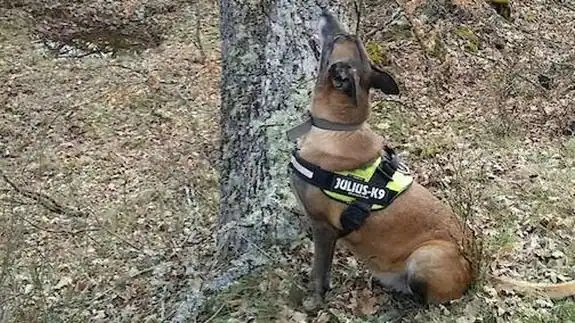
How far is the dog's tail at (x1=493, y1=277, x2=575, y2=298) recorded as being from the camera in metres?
4.86

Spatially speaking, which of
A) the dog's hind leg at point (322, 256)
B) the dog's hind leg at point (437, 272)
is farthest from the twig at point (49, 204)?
the dog's hind leg at point (437, 272)

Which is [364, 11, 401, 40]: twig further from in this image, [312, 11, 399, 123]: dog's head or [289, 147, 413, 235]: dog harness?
[289, 147, 413, 235]: dog harness

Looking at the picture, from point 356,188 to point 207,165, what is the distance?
494cm

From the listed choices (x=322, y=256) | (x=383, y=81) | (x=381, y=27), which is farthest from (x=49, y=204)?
(x=383, y=81)

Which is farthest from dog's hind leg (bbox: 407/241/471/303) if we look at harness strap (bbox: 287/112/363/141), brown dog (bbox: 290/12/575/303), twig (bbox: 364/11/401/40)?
twig (bbox: 364/11/401/40)

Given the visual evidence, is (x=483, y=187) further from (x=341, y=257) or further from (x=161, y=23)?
(x=161, y=23)

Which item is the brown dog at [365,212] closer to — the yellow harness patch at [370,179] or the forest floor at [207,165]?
the yellow harness patch at [370,179]

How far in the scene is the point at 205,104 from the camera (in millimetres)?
11375

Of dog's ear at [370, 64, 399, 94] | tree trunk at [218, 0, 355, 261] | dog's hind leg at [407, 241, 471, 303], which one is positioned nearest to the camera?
dog's hind leg at [407, 241, 471, 303]

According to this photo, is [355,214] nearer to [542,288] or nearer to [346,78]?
[346,78]

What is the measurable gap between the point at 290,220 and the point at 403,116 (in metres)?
3.49

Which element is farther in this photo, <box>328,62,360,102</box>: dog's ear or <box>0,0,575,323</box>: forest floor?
<box>0,0,575,323</box>: forest floor

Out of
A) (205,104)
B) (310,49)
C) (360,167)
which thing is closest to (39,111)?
(205,104)

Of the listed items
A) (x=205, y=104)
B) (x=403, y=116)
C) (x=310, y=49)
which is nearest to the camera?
(x=310, y=49)
